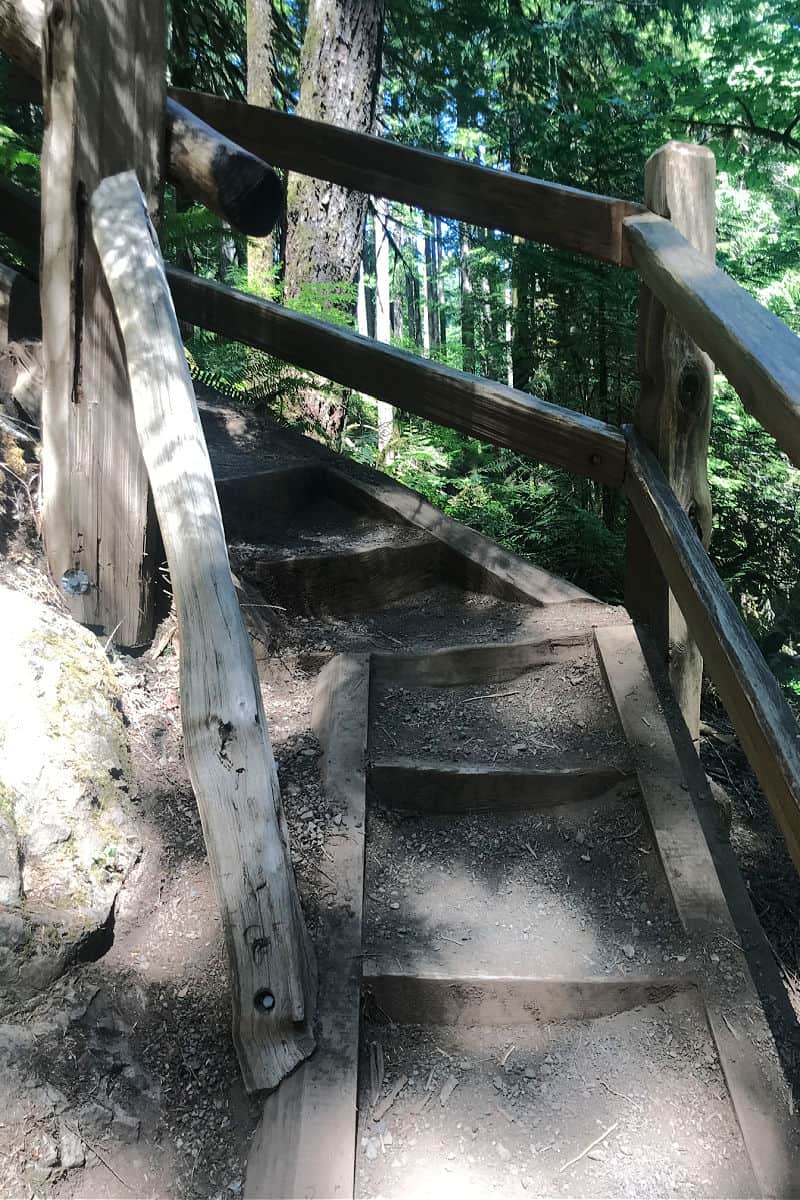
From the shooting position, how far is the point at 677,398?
10.1 feet

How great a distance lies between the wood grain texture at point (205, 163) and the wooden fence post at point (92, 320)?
2.9 inches

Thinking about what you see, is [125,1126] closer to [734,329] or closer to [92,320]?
[734,329]

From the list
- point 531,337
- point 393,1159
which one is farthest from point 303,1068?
point 531,337

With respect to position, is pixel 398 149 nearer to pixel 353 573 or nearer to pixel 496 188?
pixel 496 188

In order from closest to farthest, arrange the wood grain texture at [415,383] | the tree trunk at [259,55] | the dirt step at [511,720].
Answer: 1. the dirt step at [511,720]
2. the wood grain texture at [415,383]
3. the tree trunk at [259,55]

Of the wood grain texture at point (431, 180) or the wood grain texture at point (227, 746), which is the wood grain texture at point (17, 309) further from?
the wood grain texture at point (227, 746)

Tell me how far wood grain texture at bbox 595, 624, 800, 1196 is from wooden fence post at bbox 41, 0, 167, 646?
1663 mm

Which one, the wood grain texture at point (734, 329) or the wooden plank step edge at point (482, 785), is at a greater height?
the wood grain texture at point (734, 329)

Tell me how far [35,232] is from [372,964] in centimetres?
396

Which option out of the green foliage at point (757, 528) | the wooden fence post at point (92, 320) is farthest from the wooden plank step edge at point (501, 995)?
the green foliage at point (757, 528)

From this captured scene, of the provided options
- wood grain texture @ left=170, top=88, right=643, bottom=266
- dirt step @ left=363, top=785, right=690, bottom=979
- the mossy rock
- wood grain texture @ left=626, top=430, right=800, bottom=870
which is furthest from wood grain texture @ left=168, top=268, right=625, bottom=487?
the mossy rock

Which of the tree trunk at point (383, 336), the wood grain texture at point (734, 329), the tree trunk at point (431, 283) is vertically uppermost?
the wood grain texture at point (734, 329)

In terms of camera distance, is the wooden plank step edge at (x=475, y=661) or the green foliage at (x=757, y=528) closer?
the wooden plank step edge at (x=475, y=661)

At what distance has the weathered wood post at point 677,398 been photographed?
3.00m
